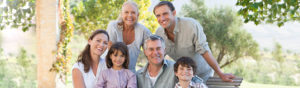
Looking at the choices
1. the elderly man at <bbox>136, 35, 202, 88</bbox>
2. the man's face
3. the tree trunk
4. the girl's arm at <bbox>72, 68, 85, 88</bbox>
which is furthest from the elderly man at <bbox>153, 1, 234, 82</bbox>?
the tree trunk

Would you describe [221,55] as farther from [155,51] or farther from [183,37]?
[155,51]

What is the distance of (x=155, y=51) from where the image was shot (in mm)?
2633

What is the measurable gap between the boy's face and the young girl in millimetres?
380

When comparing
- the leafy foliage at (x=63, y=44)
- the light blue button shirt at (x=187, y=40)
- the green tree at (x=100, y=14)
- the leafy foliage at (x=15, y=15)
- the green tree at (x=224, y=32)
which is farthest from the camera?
the green tree at (x=224, y=32)

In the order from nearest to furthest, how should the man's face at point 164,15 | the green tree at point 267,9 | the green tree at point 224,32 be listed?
the man's face at point 164,15, the green tree at point 267,9, the green tree at point 224,32

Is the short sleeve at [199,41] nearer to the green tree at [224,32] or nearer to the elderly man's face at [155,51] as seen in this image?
the elderly man's face at [155,51]

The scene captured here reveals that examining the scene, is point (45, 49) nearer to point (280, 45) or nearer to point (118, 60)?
point (118, 60)

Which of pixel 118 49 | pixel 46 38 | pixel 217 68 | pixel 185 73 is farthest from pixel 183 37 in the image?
pixel 46 38

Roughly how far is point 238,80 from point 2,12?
271 inches

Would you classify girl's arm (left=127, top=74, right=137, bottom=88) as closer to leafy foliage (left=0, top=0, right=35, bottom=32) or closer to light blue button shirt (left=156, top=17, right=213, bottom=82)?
light blue button shirt (left=156, top=17, right=213, bottom=82)

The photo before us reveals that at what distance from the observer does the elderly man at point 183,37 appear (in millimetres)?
2898

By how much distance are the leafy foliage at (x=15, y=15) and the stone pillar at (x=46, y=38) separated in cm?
143

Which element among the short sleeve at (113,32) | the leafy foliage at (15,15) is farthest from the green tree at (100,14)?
the short sleeve at (113,32)

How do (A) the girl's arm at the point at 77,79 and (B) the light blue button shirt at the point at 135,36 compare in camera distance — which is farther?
(B) the light blue button shirt at the point at 135,36
